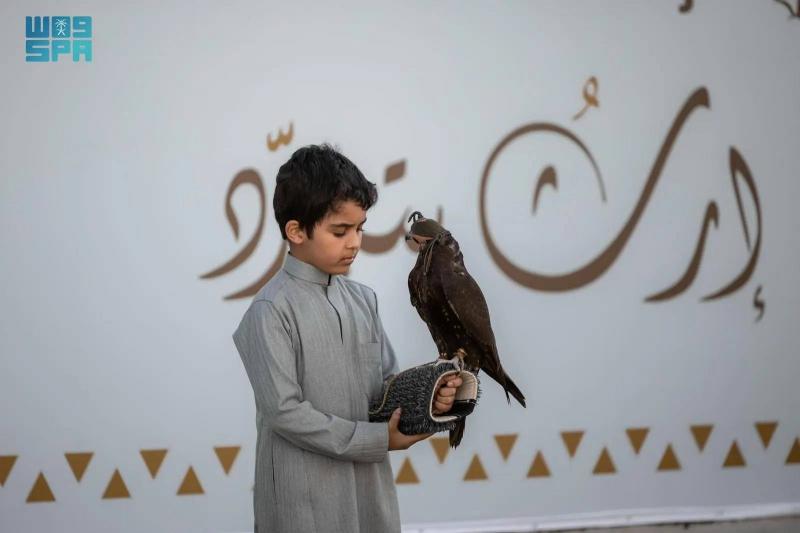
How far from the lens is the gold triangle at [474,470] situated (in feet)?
11.1

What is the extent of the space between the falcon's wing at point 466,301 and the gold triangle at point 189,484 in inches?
66.8

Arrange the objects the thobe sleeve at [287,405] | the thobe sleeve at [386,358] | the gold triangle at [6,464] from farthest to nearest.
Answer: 1. the gold triangle at [6,464]
2. the thobe sleeve at [386,358]
3. the thobe sleeve at [287,405]

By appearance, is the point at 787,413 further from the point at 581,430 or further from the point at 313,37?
the point at 313,37

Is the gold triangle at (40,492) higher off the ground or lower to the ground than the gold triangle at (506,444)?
lower

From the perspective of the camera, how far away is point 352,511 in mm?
1731

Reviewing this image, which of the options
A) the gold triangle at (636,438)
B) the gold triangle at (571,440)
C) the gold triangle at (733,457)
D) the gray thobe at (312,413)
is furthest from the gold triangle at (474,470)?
the gray thobe at (312,413)

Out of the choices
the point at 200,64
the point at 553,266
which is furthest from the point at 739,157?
the point at 200,64

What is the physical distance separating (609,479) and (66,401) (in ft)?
6.09

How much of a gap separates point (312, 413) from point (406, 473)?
68.7 inches

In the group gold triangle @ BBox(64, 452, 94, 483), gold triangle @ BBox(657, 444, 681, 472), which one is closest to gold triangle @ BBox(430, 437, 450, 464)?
gold triangle @ BBox(657, 444, 681, 472)

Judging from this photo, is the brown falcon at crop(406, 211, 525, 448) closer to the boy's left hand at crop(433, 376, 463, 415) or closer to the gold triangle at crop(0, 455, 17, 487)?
the boy's left hand at crop(433, 376, 463, 415)

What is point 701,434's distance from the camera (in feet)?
11.5

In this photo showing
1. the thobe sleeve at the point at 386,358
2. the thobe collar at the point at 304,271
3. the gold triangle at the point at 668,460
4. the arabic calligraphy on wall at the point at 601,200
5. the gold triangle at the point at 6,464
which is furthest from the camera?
the gold triangle at the point at 668,460

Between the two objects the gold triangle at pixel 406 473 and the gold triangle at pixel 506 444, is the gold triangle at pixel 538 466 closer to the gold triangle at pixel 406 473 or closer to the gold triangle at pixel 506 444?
the gold triangle at pixel 506 444
